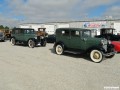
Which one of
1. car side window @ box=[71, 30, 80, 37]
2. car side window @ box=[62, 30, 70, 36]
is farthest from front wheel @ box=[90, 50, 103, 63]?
car side window @ box=[62, 30, 70, 36]

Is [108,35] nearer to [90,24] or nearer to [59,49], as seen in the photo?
[59,49]

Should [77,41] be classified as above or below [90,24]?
below

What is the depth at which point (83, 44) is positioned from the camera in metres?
11.2

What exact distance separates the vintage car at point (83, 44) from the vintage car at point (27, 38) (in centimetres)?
503

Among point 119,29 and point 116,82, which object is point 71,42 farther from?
point 119,29

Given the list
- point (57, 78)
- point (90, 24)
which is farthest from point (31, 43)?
point (90, 24)

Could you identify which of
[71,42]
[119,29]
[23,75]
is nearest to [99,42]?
[71,42]

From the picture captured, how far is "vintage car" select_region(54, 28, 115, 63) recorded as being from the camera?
10.4m

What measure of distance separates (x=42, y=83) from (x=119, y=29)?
98.5 ft

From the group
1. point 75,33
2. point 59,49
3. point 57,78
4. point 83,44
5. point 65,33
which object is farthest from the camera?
point 59,49

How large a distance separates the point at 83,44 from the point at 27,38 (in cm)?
825

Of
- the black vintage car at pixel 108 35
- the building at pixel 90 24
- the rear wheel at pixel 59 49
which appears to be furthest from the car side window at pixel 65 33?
the building at pixel 90 24

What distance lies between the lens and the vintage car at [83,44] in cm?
1036

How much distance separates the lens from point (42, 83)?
20.2ft
